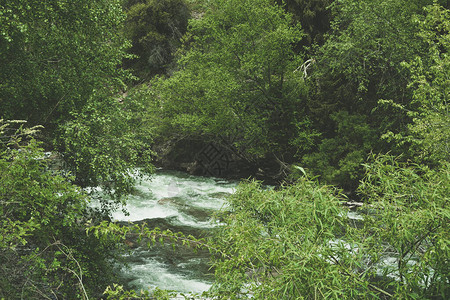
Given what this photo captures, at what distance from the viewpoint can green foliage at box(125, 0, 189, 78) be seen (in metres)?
28.8

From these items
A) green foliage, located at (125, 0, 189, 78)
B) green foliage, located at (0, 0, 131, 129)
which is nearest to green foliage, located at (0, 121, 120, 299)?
green foliage, located at (0, 0, 131, 129)

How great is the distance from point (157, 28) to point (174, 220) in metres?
21.1

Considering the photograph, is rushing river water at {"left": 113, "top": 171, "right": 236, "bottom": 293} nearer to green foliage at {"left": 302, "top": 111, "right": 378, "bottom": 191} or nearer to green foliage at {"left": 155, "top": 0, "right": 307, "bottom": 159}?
green foliage at {"left": 155, "top": 0, "right": 307, "bottom": 159}

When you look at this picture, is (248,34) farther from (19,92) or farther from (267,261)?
(267,261)

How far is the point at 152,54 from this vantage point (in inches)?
1168

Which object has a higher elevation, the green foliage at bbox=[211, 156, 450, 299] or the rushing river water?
the green foliage at bbox=[211, 156, 450, 299]

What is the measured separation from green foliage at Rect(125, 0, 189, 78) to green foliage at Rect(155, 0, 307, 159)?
892 centimetres

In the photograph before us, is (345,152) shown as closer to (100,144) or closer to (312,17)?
(312,17)

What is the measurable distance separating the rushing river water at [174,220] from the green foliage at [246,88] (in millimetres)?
3102

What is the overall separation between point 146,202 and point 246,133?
677 centimetres

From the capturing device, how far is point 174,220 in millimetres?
13477

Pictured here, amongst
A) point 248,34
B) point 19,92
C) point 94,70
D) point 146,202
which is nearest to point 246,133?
point 248,34

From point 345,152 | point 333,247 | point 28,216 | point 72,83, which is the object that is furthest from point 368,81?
point 28,216

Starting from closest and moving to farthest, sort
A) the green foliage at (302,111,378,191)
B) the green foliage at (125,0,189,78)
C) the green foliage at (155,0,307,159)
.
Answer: the green foliage at (302,111,378,191) → the green foliage at (155,0,307,159) → the green foliage at (125,0,189,78)
